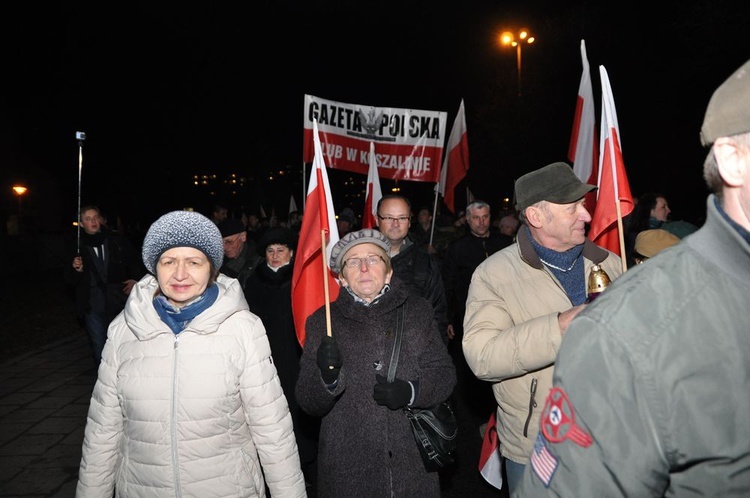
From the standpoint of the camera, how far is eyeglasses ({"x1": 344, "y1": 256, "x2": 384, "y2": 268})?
3.33m

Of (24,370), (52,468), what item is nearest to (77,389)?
(24,370)

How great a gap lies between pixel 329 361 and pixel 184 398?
0.73 m

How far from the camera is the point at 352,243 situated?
345cm

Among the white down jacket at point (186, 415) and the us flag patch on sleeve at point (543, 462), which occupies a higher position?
the us flag patch on sleeve at point (543, 462)

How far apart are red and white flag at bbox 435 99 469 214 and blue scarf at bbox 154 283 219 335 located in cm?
624

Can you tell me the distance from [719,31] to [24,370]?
56.0ft

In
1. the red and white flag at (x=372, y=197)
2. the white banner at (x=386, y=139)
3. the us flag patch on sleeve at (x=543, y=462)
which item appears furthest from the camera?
the white banner at (x=386, y=139)

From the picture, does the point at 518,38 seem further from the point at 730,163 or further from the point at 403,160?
the point at 730,163

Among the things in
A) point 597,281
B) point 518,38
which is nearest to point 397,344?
point 597,281

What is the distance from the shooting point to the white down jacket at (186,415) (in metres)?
2.62

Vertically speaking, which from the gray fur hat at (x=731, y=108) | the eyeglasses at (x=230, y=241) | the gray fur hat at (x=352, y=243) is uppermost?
the gray fur hat at (x=731, y=108)

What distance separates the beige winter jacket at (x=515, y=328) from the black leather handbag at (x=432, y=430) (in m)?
0.29

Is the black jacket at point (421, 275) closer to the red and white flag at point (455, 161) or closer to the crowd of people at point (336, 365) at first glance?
the crowd of people at point (336, 365)

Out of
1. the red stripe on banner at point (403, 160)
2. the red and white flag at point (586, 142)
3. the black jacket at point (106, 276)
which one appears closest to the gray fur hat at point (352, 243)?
the red and white flag at point (586, 142)
